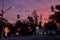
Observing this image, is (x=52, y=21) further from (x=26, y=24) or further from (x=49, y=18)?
(x=26, y=24)

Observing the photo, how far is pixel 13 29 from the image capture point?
390 ft

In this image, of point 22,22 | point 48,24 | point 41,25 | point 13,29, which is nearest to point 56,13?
point 48,24

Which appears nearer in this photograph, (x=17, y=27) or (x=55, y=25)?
(x=55, y=25)

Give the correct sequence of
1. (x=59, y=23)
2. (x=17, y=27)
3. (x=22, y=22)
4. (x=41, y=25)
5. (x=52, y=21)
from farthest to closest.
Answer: (x=22, y=22) → (x=17, y=27) → (x=41, y=25) → (x=52, y=21) → (x=59, y=23)

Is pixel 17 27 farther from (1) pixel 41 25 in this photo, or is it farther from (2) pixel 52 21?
(2) pixel 52 21

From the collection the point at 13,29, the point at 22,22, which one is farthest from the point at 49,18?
the point at 22,22

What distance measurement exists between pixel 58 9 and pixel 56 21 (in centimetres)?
448

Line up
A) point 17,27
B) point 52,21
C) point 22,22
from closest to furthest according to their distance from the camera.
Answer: point 52,21 → point 17,27 → point 22,22

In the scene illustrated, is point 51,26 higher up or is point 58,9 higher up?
point 58,9

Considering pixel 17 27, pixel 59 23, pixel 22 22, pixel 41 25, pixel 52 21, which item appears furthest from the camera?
pixel 22 22

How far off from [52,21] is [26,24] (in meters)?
24.6

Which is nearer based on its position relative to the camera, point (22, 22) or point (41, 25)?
point (41, 25)

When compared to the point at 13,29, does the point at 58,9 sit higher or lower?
higher

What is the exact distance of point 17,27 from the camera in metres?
124
